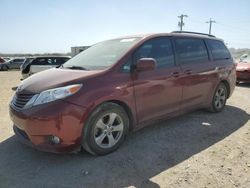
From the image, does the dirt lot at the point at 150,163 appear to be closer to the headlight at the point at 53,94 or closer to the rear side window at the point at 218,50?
the headlight at the point at 53,94

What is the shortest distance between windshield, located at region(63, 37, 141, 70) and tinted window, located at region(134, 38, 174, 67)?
7.3 inches

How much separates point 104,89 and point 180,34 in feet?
7.52

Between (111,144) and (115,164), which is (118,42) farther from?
(115,164)

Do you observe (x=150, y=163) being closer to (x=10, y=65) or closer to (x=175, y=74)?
(x=175, y=74)

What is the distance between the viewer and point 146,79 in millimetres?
4062

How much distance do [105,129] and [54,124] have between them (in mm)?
773

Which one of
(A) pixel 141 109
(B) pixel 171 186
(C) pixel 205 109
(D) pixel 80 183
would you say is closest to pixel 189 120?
(C) pixel 205 109

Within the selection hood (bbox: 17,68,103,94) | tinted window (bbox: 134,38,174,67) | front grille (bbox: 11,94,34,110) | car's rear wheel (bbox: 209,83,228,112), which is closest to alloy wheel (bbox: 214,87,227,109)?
car's rear wheel (bbox: 209,83,228,112)

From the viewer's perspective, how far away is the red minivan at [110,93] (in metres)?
3.31

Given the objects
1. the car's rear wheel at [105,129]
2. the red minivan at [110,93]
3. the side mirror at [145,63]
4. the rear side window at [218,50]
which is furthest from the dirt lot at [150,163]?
the rear side window at [218,50]

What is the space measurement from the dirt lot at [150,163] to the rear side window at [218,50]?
177 cm

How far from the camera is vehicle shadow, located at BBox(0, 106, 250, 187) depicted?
3.11 m

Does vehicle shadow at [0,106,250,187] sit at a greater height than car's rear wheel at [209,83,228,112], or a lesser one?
lesser

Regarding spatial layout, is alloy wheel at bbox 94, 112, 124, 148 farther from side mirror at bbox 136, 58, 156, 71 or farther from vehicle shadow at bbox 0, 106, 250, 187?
side mirror at bbox 136, 58, 156, 71
